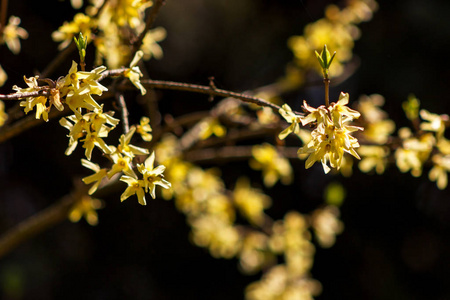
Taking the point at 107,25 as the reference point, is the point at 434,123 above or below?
below

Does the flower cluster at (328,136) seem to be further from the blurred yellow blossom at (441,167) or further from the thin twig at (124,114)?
the blurred yellow blossom at (441,167)

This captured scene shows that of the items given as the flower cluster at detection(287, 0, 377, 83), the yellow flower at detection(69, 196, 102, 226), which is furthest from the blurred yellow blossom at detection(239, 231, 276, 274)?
the yellow flower at detection(69, 196, 102, 226)

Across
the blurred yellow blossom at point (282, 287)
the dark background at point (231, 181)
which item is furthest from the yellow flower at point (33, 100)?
the dark background at point (231, 181)

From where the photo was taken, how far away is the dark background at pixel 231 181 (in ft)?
11.6

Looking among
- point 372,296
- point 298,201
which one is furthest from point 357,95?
point 372,296

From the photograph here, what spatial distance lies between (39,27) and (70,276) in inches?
77.2

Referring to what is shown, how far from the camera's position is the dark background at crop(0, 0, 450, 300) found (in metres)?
3.53

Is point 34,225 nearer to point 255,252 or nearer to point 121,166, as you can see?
point 121,166

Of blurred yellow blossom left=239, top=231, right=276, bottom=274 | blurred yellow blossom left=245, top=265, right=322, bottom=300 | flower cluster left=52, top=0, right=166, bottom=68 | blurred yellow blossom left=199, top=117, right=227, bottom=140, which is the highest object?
flower cluster left=52, top=0, right=166, bottom=68

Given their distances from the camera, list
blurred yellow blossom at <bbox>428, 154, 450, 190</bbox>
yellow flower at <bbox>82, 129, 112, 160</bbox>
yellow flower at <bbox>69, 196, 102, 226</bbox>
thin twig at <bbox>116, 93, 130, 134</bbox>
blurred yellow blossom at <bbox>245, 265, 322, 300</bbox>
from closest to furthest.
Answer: yellow flower at <bbox>82, 129, 112, 160</bbox> → thin twig at <bbox>116, 93, 130, 134</bbox> → blurred yellow blossom at <bbox>428, 154, 450, 190</bbox> → yellow flower at <bbox>69, 196, 102, 226</bbox> → blurred yellow blossom at <bbox>245, 265, 322, 300</bbox>

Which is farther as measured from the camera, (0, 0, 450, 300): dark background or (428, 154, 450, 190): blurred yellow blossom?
(0, 0, 450, 300): dark background

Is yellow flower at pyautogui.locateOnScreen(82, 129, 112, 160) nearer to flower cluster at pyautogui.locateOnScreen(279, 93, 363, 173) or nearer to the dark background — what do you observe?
flower cluster at pyautogui.locateOnScreen(279, 93, 363, 173)

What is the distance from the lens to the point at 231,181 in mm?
3693

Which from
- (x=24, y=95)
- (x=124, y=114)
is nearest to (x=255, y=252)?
(x=124, y=114)
